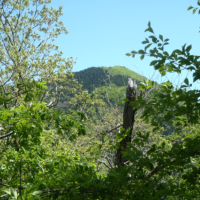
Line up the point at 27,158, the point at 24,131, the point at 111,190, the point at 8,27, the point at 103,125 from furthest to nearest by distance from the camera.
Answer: the point at 103,125 → the point at 8,27 → the point at 27,158 → the point at 24,131 → the point at 111,190

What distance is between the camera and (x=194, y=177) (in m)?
2.24

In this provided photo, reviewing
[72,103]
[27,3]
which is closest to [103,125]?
[72,103]

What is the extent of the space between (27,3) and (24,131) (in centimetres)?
1321

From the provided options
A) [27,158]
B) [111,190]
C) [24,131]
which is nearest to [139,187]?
[111,190]

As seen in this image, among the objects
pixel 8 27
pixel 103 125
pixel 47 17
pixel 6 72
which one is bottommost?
pixel 103 125

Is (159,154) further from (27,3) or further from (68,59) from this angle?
(27,3)

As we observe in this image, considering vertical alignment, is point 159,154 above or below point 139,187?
above

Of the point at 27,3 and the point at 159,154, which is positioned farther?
the point at 27,3

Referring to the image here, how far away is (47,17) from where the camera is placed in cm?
1434

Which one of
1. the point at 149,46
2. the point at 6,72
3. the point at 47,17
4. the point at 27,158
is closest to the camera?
the point at 149,46

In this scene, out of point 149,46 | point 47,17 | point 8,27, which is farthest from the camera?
point 47,17

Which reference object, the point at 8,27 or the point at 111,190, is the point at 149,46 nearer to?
the point at 111,190

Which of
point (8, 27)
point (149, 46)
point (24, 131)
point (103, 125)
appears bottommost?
point (103, 125)

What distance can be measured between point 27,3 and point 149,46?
1343 centimetres
